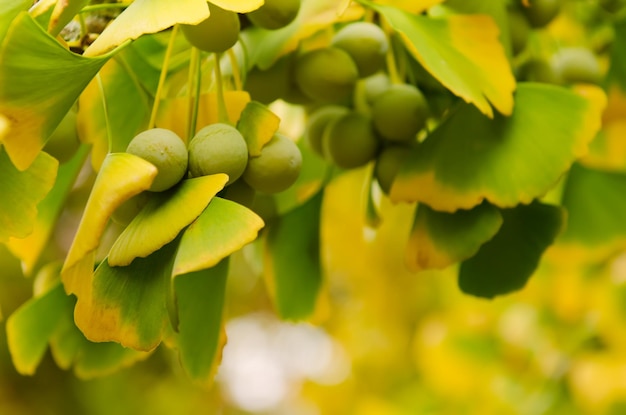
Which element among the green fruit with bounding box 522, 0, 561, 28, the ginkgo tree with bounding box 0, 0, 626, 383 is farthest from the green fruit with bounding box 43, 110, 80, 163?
the green fruit with bounding box 522, 0, 561, 28

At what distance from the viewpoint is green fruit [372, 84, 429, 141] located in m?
0.54

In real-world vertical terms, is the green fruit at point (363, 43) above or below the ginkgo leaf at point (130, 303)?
below

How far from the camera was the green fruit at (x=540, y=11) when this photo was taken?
0.59 m

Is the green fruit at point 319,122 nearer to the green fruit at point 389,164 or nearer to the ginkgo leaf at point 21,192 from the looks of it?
the green fruit at point 389,164

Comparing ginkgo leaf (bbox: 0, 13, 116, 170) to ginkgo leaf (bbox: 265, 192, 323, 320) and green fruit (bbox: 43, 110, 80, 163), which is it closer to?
green fruit (bbox: 43, 110, 80, 163)

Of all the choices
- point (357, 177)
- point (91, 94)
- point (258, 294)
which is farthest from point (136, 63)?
point (258, 294)

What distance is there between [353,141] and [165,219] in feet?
0.68

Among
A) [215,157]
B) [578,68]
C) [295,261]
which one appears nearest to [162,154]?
[215,157]

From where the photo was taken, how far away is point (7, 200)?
40 centimetres

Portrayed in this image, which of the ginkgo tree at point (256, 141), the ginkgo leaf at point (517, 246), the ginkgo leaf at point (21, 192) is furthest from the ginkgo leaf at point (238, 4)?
the ginkgo leaf at point (517, 246)

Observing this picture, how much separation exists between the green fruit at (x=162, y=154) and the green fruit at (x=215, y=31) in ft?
0.19

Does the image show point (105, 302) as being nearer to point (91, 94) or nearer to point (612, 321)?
point (91, 94)

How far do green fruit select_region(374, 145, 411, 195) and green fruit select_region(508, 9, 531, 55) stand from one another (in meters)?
0.12

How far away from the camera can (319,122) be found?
60 centimetres
